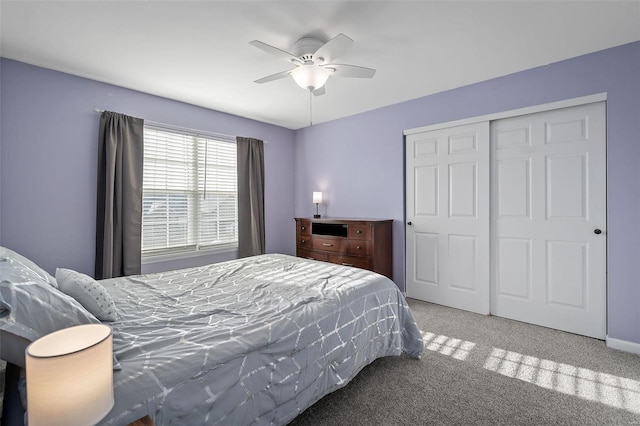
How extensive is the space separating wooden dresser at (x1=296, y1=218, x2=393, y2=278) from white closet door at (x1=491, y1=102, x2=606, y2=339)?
4.01 feet

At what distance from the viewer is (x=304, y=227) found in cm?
450

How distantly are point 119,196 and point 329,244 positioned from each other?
99.7 inches

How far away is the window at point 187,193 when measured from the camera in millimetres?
3625

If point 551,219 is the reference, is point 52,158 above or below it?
above

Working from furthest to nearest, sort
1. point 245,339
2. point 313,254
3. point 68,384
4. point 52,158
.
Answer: point 313,254 → point 52,158 → point 245,339 → point 68,384

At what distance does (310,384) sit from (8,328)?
127cm

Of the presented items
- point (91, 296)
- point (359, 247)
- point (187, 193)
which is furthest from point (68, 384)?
point (187, 193)

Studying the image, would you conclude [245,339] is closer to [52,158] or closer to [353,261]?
[353,261]

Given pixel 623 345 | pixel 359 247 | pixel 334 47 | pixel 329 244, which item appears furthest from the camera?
pixel 329 244

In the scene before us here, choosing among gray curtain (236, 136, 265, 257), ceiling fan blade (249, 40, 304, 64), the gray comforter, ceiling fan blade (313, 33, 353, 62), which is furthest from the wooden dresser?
ceiling fan blade (249, 40, 304, 64)

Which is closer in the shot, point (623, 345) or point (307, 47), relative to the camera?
point (307, 47)

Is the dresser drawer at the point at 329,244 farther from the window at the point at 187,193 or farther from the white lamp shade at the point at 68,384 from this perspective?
the white lamp shade at the point at 68,384

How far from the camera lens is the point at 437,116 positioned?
3.63m

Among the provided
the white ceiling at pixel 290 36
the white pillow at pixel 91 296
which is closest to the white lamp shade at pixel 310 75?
the white ceiling at pixel 290 36
